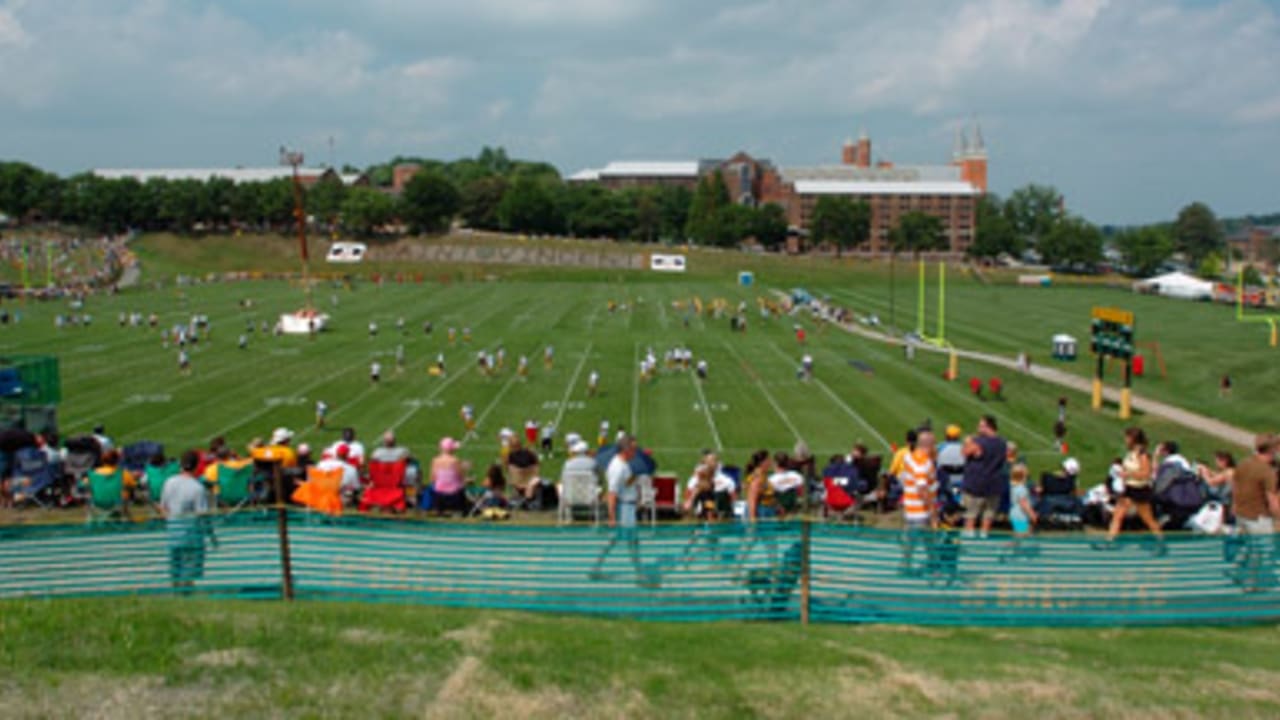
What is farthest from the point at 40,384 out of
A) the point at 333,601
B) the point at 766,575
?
the point at 766,575

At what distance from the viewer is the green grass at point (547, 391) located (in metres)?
28.2

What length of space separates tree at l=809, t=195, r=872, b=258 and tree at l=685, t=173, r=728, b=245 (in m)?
13.8

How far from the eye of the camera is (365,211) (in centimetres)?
13138

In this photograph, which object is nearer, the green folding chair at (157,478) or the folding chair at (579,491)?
the folding chair at (579,491)

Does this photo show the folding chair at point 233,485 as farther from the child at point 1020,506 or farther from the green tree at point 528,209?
the green tree at point 528,209

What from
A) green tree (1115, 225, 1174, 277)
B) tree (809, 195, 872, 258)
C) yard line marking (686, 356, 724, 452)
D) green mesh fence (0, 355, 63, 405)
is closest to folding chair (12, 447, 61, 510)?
green mesh fence (0, 355, 63, 405)

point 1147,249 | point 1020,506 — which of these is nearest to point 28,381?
point 1020,506

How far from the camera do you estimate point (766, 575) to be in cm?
1004

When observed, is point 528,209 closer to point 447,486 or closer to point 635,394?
point 635,394

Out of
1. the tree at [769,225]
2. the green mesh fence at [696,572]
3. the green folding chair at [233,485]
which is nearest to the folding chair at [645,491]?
the green mesh fence at [696,572]

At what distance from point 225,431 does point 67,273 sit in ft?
260

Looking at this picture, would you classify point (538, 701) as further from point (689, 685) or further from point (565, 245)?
point (565, 245)

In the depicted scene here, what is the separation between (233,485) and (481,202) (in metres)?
139

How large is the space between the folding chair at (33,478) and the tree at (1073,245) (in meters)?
138
